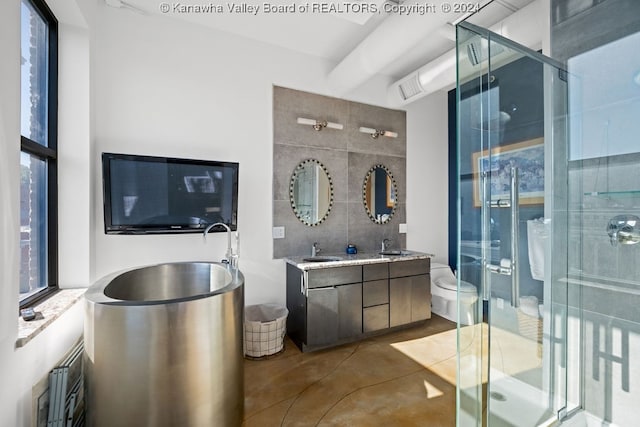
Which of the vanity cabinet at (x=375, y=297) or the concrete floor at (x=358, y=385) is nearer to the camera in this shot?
the concrete floor at (x=358, y=385)

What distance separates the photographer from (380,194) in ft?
11.9

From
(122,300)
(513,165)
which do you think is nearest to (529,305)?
(513,165)

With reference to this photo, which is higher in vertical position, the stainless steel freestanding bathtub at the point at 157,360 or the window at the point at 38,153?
the window at the point at 38,153

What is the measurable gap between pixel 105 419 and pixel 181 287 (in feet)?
3.19

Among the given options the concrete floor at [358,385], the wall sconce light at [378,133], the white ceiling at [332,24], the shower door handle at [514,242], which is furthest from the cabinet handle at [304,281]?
the white ceiling at [332,24]

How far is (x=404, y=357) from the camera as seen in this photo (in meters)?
2.54

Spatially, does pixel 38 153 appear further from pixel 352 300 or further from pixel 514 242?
pixel 514 242

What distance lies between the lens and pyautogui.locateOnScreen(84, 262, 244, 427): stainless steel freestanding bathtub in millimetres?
1242

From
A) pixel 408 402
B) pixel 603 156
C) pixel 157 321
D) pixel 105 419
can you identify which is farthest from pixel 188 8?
pixel 408 402

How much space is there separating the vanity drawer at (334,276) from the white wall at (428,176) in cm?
132

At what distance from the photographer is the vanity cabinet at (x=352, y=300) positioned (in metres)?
2.62

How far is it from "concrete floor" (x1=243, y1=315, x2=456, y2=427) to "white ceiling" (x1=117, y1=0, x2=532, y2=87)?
8.41ft

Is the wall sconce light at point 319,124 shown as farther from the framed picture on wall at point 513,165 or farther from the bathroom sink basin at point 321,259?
the framed picture on wall at point 513,165

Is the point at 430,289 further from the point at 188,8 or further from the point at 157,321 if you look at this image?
the point at 188,8
